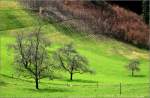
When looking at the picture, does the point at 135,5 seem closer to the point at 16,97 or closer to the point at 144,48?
the point at 144,48

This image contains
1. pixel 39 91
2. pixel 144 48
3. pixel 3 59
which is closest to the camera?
pixel 39 91

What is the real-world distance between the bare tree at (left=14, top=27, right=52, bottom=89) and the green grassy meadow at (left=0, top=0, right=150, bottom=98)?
1.71 m

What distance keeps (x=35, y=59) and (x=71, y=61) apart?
19.8 m

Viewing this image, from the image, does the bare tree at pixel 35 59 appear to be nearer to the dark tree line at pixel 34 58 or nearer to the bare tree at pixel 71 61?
the dark tree line at pixel 34 58

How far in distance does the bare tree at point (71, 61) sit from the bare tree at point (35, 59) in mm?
14120

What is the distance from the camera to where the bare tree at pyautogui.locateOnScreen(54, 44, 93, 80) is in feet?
284

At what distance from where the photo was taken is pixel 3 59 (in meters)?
85.1

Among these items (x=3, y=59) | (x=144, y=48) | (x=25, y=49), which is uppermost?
(x=25, y=49)

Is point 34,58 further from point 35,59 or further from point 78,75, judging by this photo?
point 78,75

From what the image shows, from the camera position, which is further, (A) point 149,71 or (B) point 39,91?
(A) point 149,71

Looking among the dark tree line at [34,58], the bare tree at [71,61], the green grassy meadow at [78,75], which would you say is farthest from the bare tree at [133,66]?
the dark tree line at [34,58]

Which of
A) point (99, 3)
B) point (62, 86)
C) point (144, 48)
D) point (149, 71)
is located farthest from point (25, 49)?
point (99, 3)

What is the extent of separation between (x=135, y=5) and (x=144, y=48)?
29585 mm

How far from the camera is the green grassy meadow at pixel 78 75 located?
61.2 meters
